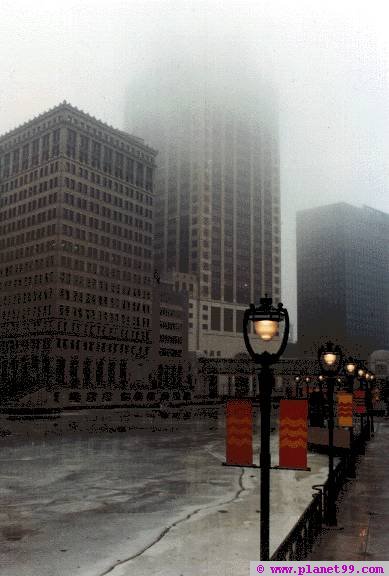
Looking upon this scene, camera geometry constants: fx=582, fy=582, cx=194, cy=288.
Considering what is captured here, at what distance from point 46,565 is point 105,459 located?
16.6m

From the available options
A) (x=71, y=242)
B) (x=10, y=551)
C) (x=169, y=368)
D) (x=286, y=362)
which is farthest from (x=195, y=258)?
(x=10, y=551)

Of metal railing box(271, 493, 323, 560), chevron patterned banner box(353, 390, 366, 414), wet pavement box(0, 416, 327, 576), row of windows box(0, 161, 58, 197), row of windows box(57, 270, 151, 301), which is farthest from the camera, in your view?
row of windows box(0, 161, 58, 197)

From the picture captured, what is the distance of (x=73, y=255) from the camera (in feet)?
439

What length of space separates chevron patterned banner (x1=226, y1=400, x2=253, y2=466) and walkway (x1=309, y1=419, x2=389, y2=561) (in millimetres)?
2936

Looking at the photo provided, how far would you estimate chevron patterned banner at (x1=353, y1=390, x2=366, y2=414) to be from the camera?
36850 mm

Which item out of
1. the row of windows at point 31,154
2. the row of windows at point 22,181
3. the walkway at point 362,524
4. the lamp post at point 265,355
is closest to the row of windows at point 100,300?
the row of windows at point 22,181

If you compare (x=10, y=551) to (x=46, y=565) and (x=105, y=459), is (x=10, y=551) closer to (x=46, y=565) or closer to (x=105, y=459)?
(x=46, y=565)

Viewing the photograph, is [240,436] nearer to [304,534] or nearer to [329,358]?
[304,534]

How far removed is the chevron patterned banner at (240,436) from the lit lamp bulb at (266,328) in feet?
7.22

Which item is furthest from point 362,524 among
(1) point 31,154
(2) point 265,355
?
(1) point 31,154

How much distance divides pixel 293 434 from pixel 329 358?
3031mm

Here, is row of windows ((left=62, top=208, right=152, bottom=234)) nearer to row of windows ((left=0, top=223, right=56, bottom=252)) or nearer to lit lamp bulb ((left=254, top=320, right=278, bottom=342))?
row of windows ((left=0, top=223, right=56, bottom=252))

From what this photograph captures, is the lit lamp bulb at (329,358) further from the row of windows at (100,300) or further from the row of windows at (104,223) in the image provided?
the row of windows at (104,223)

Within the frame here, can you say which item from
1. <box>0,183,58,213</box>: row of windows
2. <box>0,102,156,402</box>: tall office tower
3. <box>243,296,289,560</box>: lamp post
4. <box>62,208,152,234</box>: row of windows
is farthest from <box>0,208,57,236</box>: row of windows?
<box>243,296,289,560</box>: lamp post
